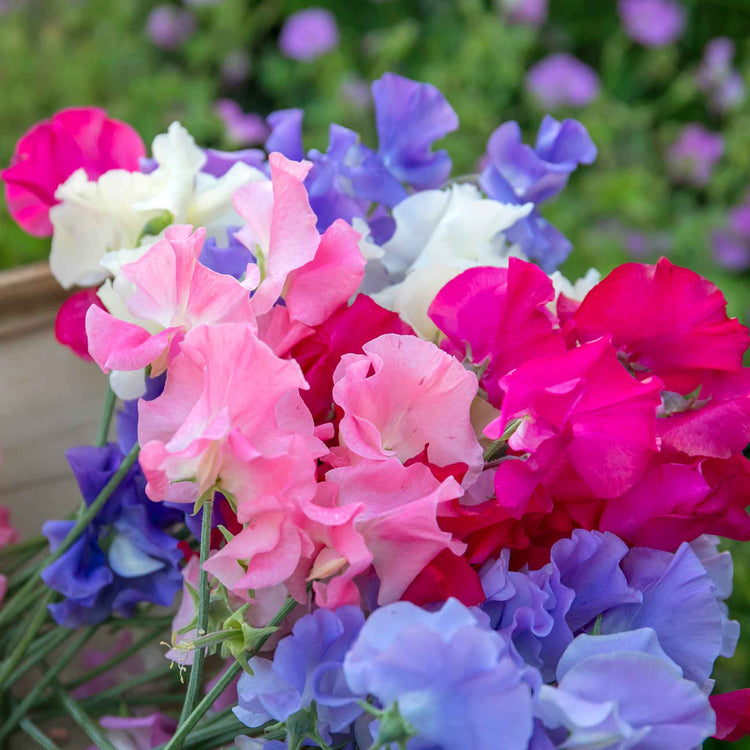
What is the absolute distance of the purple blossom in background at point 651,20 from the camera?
1.76m

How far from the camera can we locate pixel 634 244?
1.61 metres

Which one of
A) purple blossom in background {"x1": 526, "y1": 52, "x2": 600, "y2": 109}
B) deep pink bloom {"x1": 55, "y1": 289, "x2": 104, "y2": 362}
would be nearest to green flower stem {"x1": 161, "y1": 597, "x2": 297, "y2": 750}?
deep pink bloom {"x1": 55, "y1": 289, "x2": 104, "y2": 362}

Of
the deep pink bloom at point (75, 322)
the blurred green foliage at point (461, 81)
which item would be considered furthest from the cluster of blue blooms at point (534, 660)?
the blurred green foliage at point (461, 81)

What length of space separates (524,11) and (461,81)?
26 centimetres

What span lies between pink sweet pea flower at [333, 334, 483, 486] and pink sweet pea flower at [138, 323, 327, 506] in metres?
0.02

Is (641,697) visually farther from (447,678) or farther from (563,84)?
(563,84)

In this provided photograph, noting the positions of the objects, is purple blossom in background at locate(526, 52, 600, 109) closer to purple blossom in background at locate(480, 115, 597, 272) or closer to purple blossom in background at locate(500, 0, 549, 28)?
purple blossom in background at locate(500, 0, 549, 28)

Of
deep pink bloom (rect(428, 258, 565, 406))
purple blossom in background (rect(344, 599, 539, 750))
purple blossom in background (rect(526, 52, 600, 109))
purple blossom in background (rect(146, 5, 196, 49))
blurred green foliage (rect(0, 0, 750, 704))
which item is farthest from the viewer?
purple blossom in background (rect(146, 5, 196, 49))

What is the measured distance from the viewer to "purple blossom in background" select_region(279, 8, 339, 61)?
5.79 feet

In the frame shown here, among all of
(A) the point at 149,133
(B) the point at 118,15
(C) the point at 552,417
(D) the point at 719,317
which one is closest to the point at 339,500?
(C) the point at 552,417

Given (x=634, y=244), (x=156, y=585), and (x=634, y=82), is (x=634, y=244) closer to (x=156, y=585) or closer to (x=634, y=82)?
(x=634, y=82)

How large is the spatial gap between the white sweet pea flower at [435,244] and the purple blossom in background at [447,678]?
0.18m

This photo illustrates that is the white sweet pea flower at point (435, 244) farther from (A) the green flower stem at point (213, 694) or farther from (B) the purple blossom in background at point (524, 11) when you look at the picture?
(B) the purple blossom in background at point (524, 11)

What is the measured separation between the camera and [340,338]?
407 millimetres
